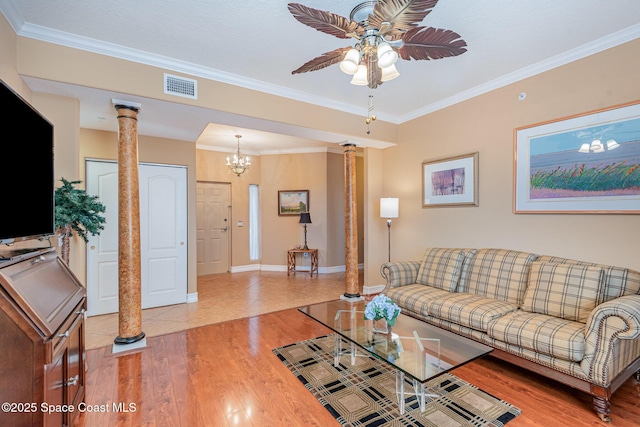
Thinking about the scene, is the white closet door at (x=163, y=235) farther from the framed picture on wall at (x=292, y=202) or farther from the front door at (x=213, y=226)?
the framed picture on wall at (x=292, y=202)

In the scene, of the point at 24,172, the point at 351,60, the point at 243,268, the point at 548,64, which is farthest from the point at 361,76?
the point at 243,268

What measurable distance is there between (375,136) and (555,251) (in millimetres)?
2680

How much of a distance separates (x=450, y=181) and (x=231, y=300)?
3755mm

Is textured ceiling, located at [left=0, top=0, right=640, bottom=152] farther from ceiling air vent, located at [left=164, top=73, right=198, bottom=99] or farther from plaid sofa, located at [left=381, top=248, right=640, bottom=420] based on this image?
plaid sofa, located at [left=381, top=248, right=640, bottom=420]

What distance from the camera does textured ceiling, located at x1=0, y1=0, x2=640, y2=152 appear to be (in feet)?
6.89

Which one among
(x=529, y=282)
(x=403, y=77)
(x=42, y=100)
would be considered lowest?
(x=529, y=282)

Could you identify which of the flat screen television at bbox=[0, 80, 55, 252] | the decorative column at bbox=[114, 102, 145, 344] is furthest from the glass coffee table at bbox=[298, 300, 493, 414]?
the flat screen television at bbox=[0, 80, 55, 252]

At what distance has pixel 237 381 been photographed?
7.54 feet

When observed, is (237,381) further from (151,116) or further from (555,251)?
(555,251)

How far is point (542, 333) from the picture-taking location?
2.11 m

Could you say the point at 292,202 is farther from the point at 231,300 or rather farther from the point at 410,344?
the point at 410,344

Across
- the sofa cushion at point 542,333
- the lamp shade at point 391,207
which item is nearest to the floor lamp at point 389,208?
the lamp shade at point 391,207

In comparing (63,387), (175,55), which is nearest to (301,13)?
(175,55)

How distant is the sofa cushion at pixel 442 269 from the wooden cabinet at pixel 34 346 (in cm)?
334
